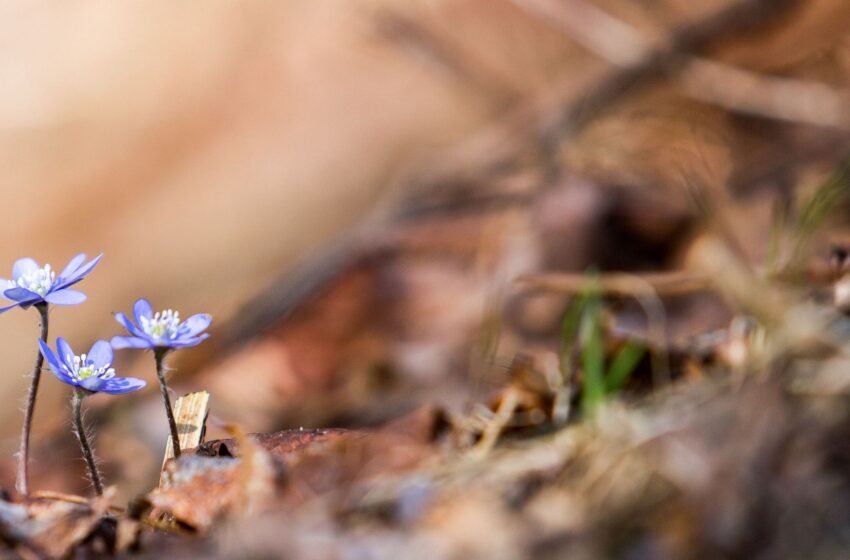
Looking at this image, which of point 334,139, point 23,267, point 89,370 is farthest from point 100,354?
point 334,139

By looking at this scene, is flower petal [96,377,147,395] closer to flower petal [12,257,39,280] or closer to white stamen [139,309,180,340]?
white stamen [139,309,180,340]

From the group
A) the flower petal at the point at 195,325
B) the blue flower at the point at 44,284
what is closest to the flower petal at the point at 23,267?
the blue flower at the point at 44,284

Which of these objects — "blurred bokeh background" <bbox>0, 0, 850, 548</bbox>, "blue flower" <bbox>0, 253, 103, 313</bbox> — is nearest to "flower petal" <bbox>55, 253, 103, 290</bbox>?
"blue flower" <bbox>0, 253, 103, 313</bbox>

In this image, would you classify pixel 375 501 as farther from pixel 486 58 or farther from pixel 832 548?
pixel 486 58

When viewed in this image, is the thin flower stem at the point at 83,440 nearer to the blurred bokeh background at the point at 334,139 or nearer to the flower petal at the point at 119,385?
the flower petal at the point at 119,385

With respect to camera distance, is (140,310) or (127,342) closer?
(127,342)

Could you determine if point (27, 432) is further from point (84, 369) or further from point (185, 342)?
point (185, 342)
